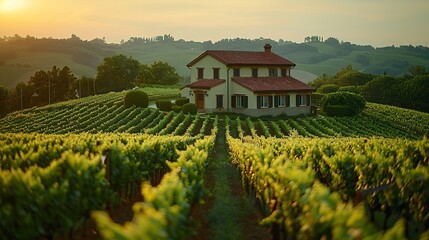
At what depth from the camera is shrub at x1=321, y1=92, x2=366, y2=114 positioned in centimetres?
6012

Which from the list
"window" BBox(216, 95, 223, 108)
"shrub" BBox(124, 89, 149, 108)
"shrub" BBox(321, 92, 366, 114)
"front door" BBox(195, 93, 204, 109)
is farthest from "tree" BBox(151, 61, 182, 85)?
"shrub" BBox(321, 92, 366, 114)

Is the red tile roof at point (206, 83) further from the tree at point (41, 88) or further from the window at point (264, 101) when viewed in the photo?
the tree at point (41, 88)

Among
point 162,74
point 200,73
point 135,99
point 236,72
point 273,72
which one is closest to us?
point 135,99

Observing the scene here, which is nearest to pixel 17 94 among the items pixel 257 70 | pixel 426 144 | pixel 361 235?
pixel 257 70

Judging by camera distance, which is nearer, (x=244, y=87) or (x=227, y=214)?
(x=227, y=214)

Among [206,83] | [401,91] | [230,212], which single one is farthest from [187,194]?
[401,91]

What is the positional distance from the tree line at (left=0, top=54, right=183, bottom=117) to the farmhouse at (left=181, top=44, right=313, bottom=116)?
37.3 metres

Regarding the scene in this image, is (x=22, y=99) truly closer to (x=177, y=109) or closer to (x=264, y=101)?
(x=177, y=109)

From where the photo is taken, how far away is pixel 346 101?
60125 mm

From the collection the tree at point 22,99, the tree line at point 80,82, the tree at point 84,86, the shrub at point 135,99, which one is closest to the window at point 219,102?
the shrub at point 135,99

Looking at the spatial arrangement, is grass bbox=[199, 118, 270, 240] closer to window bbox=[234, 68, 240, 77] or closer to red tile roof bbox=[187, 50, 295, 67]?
window bbox=[234, 68, 240, 77]

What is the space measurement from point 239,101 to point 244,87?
2.01 meters

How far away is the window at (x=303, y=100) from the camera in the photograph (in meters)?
Answer: 61.6

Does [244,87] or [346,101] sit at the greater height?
[244,87]
